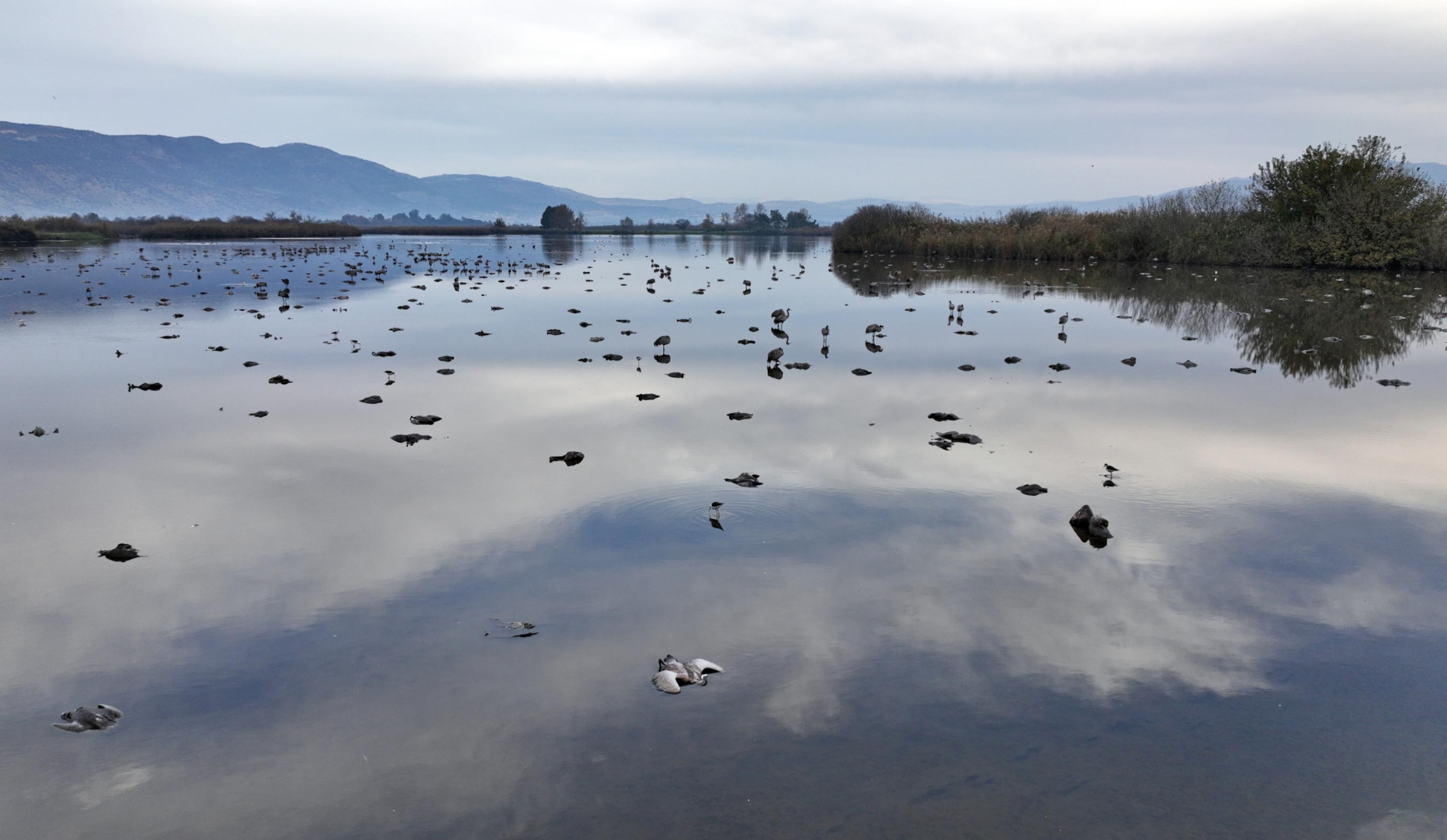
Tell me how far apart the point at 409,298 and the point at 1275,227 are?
45.3m

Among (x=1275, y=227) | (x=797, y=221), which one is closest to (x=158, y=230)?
(x=1275, y=227)

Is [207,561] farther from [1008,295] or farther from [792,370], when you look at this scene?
[1008,295]

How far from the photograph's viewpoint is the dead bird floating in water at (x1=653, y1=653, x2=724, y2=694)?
5.95m

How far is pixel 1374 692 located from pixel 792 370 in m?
13.0

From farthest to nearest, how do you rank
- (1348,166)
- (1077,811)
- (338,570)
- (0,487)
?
(1348,166), (0,487), (338,570), (1077,811)

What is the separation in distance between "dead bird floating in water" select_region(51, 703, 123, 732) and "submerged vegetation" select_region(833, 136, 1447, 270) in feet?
177

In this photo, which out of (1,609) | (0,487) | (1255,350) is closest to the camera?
(1,609)

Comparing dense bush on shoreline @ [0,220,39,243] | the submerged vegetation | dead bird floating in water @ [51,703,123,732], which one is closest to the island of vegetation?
dense bush on shoreline @ [0,220,39,243]

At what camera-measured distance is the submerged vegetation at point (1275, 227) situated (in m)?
43.7

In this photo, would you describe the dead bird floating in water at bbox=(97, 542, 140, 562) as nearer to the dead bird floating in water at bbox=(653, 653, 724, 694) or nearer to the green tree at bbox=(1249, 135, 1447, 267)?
the dead bird floating in water at bbox=(653, 653, 724, 694)

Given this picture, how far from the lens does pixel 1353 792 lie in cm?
488

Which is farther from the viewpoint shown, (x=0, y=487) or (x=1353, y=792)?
(x=0, y=487)

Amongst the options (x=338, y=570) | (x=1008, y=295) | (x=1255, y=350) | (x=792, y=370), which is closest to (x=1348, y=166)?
(x=1008, y=295)

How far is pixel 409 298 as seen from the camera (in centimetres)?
3372
